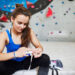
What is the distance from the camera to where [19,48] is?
982 millimetres

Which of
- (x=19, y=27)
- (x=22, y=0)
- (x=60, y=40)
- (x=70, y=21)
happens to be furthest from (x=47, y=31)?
(x=19, y=27)

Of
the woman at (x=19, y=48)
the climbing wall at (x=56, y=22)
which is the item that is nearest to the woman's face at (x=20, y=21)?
the woman at (x=19, y=48)

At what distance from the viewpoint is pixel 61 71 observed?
108cm

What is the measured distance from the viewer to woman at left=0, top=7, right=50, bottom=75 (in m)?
0.95

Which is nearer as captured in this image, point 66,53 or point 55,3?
point 66,53

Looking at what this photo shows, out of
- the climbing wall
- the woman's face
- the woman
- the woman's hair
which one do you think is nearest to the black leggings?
the woman

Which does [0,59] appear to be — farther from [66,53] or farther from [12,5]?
[12,5]

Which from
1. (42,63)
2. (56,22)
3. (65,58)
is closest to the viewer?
(42,63)

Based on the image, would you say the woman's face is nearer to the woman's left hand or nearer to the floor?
the woman's left hand

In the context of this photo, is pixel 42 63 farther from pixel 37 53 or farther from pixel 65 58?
pixel 65 58

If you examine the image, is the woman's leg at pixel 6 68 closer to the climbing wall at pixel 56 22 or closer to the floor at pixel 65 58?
the floor at pixel 65 58

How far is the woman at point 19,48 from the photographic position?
95cm

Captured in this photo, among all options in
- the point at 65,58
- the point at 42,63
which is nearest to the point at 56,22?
the point at 65,58

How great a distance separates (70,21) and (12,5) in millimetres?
929
